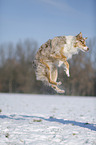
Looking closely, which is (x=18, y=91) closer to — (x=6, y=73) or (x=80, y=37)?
(x=6, y=73)

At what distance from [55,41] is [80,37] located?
729 mm

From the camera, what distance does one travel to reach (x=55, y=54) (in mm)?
5703

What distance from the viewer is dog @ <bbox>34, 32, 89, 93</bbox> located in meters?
5.69

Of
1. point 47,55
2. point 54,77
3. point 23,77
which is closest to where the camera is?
point 47,55

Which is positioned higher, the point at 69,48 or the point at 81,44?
the point at 81,44

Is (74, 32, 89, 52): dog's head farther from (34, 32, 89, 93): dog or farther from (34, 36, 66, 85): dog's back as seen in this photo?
(34, 36, 66, 85): dog's back

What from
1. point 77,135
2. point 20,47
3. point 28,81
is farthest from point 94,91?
point 77,135

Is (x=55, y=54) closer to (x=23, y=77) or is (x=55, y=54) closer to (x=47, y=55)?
(x=47, y=55)

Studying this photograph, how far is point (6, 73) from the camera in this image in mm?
43219

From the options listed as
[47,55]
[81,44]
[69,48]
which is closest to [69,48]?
[69,48]

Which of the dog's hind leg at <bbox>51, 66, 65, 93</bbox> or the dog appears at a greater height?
the dog

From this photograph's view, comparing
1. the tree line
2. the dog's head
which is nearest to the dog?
the dog's head

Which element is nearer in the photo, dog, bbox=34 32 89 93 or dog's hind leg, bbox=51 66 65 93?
dog, bbox=34 32 89 93

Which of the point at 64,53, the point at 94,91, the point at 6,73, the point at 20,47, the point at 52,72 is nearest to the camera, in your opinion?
the point at 64,53
